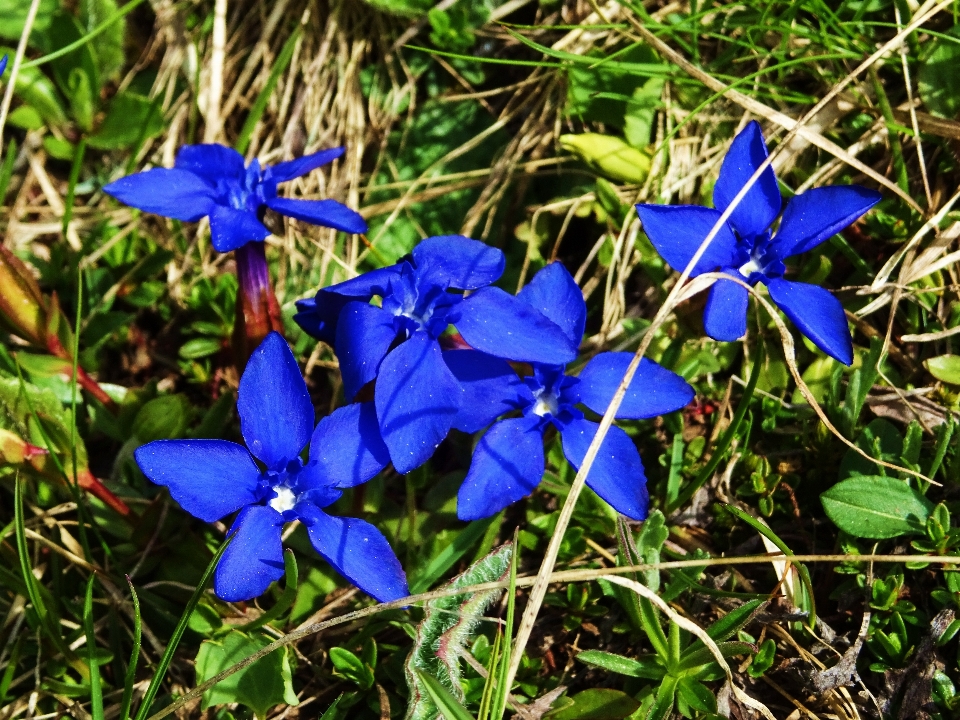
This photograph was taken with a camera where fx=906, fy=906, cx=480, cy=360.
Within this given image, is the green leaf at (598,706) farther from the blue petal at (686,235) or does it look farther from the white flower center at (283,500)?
the blue petal at (686,235)

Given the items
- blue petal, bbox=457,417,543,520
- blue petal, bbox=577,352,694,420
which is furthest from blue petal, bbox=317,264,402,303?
blue petal, bbox=577,352,694,420

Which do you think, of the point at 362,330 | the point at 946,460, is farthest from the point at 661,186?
the point at 362,330

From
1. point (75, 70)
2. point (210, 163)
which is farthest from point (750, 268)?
point (75, 70)

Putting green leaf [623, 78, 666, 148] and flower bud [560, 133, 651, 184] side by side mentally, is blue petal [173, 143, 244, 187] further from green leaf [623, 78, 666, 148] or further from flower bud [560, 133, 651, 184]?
green leaf [623, 78, 666, 148]

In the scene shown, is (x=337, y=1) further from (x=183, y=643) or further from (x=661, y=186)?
(x=183, y=643)

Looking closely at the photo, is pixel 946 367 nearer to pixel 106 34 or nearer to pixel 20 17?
pixel 106 34

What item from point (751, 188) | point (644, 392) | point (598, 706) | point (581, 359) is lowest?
point (598, 706)
